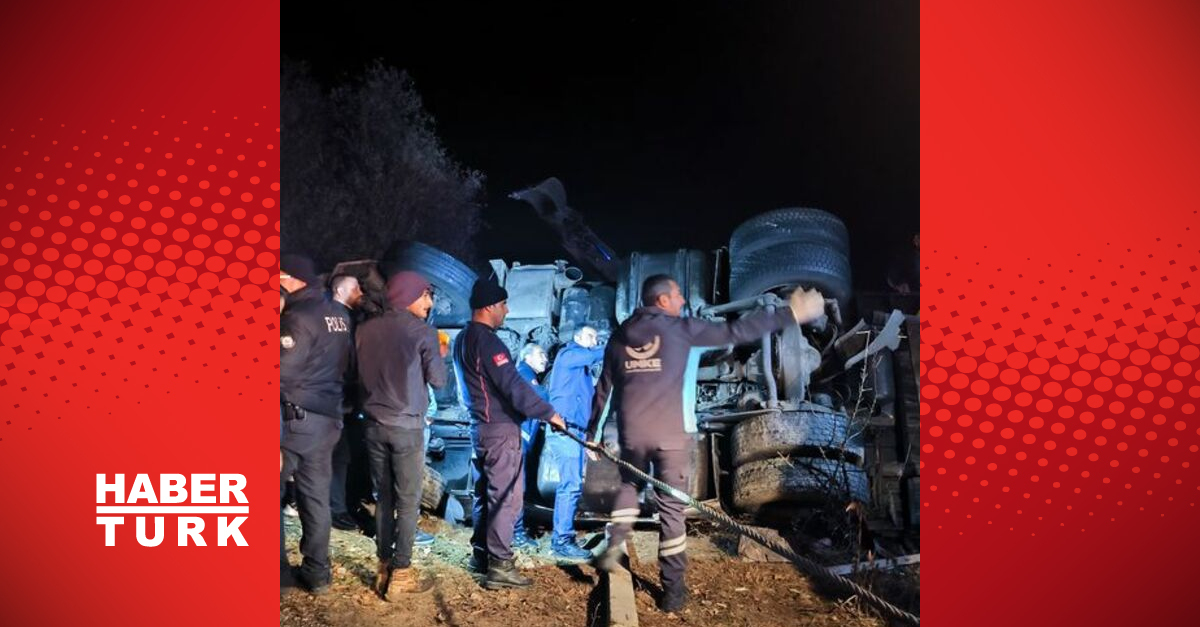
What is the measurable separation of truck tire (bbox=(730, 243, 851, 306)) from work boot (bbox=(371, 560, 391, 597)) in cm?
371

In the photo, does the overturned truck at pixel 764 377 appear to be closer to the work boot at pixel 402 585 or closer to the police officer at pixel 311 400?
the police officer at pixel 311 400

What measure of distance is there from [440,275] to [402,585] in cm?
330

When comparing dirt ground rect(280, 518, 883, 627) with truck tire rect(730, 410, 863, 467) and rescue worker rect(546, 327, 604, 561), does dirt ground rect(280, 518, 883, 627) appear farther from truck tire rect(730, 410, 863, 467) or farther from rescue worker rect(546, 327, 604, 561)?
truck tire rect(730, 410, 863, 467)

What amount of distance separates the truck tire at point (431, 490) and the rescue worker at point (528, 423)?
0.64 metres

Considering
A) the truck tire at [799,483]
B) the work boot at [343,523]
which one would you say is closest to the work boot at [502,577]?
the work boot at [343,523]

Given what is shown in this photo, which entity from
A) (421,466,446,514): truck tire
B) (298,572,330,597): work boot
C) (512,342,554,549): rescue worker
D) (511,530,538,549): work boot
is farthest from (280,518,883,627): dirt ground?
(421,466,446,514): truck tire

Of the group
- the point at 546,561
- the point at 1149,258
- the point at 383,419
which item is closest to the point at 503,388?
the point at 383,419

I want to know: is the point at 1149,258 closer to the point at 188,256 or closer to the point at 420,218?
the point at 188,256

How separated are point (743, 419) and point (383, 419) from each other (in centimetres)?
255

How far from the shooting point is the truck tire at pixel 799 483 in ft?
15.3

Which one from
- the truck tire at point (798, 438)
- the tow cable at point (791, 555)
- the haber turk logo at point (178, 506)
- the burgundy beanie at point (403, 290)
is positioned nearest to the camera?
the tow cable at point (791, 555)

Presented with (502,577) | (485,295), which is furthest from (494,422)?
(502,577)

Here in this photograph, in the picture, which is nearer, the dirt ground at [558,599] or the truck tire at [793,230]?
the dirt ground at [558,599]

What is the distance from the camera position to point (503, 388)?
3.92 metres
